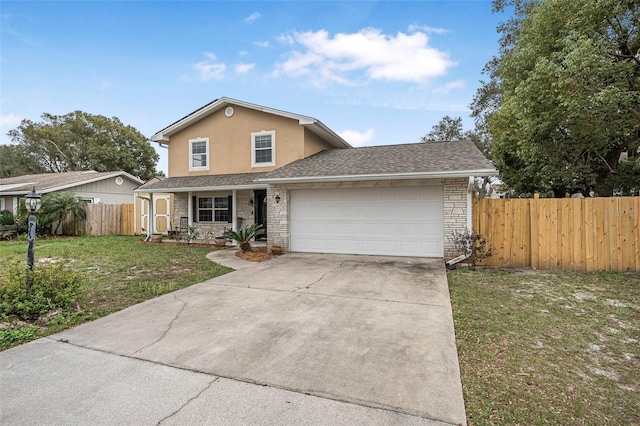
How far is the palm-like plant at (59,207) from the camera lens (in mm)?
14945

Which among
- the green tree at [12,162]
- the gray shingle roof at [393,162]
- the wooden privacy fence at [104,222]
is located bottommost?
the wooden privacy fence at [104,222]

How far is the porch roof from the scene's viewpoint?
11.6m

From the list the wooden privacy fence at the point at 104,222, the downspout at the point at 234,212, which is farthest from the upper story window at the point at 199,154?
the wooden privacy fence at the point at 104,222

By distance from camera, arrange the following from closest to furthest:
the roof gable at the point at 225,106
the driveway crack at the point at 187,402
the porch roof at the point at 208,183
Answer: the driveway crack at the point at 187,402
the porch roof at the point at 208,183
the roof gable at the point at 225,106

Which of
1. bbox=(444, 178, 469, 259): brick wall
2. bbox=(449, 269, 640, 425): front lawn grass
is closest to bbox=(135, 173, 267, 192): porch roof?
bbox=(444, 178, 469, 259): brick wall

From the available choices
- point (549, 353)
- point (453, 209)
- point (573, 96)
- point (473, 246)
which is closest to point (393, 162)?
point (453, 209)

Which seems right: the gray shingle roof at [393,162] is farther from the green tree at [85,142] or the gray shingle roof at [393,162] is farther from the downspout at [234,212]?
the green tree at [85,142]

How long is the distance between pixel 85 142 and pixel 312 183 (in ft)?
113

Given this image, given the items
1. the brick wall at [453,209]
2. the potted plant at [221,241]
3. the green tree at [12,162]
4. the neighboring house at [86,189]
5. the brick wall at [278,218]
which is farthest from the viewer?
the green tree at [12,162]

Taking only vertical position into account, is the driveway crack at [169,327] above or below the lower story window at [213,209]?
below

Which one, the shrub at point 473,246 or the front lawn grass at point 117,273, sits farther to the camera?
the shrub at point 473,246

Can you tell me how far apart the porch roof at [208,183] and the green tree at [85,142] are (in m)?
23.3

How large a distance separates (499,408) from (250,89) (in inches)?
672

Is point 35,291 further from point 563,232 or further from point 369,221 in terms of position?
point 563,232
